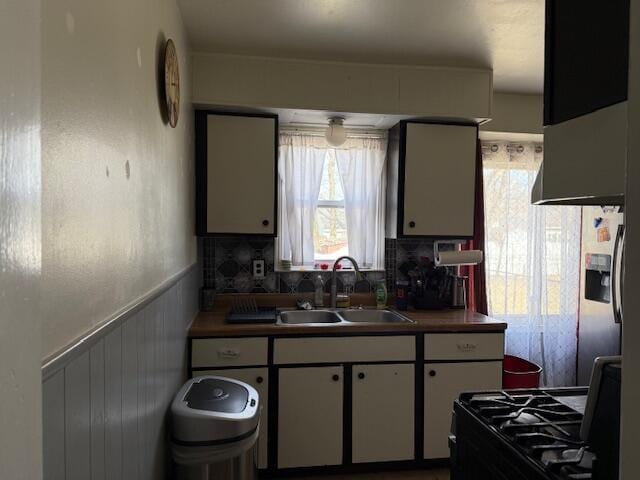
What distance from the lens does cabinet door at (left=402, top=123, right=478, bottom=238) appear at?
272 cm

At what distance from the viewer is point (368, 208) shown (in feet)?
10.00

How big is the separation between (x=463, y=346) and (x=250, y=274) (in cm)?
142

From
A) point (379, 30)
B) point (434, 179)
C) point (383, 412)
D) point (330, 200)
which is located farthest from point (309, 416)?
point (379, 30)

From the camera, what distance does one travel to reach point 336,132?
266 centimetres

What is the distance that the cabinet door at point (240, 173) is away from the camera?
101 inches

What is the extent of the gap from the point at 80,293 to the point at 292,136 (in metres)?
2.24

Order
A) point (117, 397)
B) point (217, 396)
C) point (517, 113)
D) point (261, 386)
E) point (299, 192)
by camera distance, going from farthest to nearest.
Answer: point (517, 113) < point (299, 192) < point (261, 386) < point (217, 396) < point (117, 397)

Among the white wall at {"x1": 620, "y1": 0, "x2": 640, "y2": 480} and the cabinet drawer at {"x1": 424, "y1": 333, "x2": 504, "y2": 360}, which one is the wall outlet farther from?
the white wall at {"x1": 620, "y1": 0, "x2": 640, "y2": 480}

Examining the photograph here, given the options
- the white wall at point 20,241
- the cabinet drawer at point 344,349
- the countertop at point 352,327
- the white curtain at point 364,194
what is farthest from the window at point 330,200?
the white wall at point 20,241

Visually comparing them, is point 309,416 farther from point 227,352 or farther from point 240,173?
point 240,173

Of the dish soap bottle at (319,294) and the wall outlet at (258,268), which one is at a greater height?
the wall outlet at (258,268)

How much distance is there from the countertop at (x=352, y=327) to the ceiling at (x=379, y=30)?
Answer: 5.02 feet

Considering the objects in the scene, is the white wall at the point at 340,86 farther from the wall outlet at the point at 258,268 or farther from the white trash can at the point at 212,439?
the white trash can at the point at 212,439

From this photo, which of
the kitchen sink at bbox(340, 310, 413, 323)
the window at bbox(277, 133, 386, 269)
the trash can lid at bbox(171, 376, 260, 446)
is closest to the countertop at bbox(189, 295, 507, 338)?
the kitchen sink at bbox(340, 310, 413, 323)
